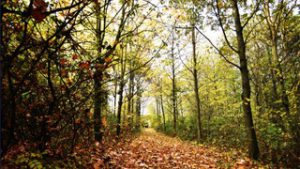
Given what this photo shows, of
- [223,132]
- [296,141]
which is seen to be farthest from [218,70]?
[296,141]

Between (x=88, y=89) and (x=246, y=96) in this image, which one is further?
(x=246, y=96)

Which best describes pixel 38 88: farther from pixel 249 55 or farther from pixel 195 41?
pixel 249 55

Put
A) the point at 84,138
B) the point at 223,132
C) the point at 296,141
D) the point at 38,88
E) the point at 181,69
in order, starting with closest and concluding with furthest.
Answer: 1. the point at 38,88
2. the point at 84,138
3. the point at 296,141
4. the point at 223,132
5. the point at 181,69

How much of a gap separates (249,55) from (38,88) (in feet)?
62.1

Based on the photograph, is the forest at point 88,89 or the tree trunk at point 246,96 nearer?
the forest at point 88,89

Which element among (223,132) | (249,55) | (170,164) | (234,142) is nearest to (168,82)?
(249,55)

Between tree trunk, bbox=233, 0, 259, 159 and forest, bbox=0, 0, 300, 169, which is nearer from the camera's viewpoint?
forest, bbox=0, 0, 300, 169

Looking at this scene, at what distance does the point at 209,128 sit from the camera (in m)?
19.1

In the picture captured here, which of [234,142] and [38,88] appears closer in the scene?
[38,88]

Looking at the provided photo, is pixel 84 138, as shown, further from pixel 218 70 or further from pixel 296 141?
pixel 218 70

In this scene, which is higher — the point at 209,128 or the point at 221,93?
the point at 221,93

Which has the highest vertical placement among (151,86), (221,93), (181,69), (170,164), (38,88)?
(181,69)

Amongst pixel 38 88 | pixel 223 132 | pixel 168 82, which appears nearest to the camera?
pixel 38 88

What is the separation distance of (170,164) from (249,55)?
15.9m
